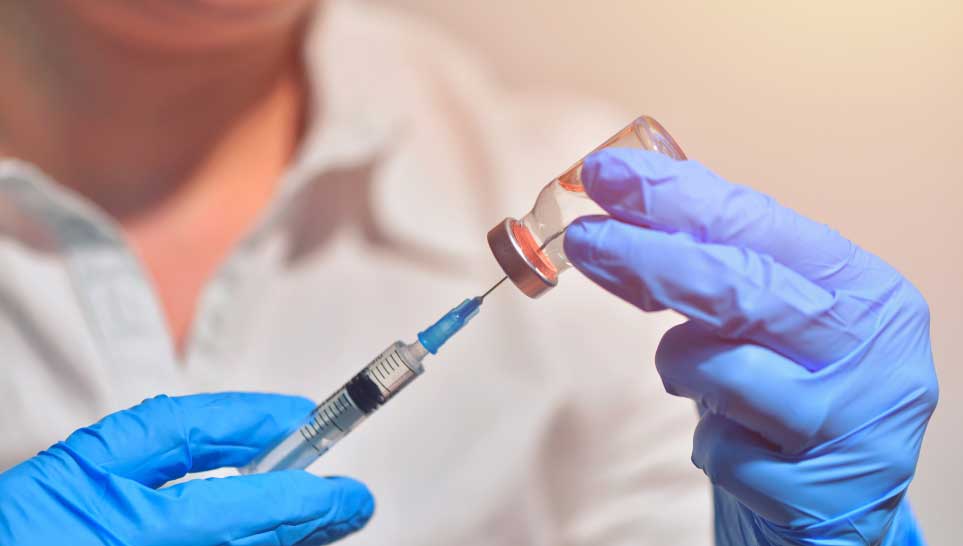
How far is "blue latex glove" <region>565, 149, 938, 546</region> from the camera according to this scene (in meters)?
0.67

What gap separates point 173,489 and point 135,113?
2.26 ft

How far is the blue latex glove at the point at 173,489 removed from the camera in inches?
28.1

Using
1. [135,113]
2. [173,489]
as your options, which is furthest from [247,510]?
[135,113]

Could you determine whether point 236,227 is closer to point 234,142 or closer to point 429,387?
point 234,142

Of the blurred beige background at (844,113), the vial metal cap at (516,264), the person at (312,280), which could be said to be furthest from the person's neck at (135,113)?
the vial metal cap at (516,264)

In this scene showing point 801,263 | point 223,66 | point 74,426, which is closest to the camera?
point 801,263

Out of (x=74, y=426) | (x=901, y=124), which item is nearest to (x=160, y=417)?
(x=74, y=426)

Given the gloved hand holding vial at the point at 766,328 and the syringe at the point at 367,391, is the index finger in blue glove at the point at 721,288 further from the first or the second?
the syringe at the point at 367,391

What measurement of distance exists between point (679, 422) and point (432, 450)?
1.21 feet

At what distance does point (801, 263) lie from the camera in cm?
71

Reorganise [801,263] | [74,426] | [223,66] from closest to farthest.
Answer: [801,263] < [74,426] < [223,66]

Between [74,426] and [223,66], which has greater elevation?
[223,66]

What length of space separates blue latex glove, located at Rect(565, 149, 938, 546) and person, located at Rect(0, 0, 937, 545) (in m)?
0.10

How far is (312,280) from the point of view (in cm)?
120
